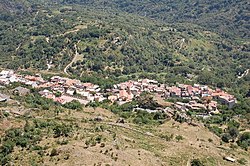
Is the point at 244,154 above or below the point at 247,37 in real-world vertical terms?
below

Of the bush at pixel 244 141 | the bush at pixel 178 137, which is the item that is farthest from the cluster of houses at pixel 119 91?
the bush at pixel 178 137

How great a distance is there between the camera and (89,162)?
42812mm

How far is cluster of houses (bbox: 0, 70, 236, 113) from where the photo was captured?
83562 millimetres

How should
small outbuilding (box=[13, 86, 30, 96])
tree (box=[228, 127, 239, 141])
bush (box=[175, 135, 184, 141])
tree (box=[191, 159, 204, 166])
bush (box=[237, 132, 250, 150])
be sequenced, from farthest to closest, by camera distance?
small outbuilding (box=[13, 86, 30, 96]) < tree (box=[228, 127, 239, 141]) < bush (box=[237, 132, 250, 150]) < bush (box=[175, 135, 184, 141]) < tree (box=[191, 159, 204, 166])

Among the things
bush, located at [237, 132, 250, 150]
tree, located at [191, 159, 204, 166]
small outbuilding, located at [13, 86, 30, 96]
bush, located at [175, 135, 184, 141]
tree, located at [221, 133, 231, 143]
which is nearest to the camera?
tree, located at [191, 159, 204, 166]

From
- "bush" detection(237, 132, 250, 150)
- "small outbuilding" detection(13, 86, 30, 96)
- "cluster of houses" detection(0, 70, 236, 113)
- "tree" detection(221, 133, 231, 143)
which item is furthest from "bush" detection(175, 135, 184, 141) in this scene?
"small outbuilding" detection(13, 86, 30, 96)

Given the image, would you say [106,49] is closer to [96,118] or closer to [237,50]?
[237,50]

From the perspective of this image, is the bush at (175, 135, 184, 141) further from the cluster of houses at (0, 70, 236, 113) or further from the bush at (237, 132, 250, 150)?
the cluster of houses at (0, 70, 236, 113)

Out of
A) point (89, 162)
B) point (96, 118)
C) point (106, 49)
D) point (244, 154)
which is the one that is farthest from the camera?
point (106, 49)

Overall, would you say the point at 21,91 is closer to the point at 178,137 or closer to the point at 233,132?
the point at 178,137

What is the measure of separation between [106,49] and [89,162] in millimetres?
87763

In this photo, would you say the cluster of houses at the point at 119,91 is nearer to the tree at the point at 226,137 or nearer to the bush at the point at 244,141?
the tree at the point at 226,137

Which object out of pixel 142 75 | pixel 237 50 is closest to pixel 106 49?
pixel 142 75

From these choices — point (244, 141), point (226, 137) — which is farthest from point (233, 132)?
point (226, 137)
